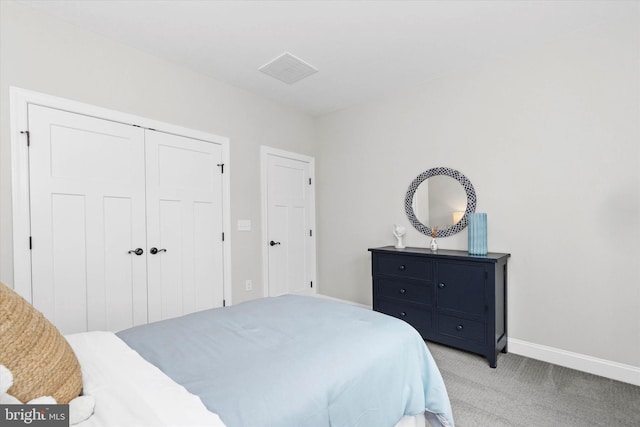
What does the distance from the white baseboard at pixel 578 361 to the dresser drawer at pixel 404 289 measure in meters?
0.84

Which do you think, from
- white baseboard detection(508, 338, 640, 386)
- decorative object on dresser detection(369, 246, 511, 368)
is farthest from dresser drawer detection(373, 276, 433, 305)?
white baseboard detection(508, 338, 640, 386)

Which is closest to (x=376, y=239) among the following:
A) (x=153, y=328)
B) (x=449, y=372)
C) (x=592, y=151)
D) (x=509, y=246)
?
(x=509, y=246)

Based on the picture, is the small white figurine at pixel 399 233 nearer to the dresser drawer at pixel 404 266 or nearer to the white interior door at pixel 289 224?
the dresser drawer at pixel 404 266

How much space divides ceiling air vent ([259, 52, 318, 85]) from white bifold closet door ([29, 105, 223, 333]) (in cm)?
98

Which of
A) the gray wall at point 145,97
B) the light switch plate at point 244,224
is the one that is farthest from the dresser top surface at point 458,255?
the gray wall at point 145,97

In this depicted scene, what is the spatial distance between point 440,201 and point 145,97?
3.00 metres

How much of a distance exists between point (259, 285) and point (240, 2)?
276 centimetres

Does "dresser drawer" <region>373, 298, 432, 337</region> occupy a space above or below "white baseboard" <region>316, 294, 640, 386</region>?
above

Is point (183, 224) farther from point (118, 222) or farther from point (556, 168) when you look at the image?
point (556, 168)

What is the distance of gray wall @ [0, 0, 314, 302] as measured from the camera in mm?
2033

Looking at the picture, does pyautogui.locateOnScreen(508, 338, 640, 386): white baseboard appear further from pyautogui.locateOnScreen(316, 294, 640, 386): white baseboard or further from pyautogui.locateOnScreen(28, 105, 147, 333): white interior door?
pyautogui.locateOnScreen(28, 105, 147, 333): white interior door

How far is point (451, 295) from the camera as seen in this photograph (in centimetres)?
259

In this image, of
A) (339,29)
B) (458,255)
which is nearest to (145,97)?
(339,29)

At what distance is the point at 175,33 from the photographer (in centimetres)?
241
